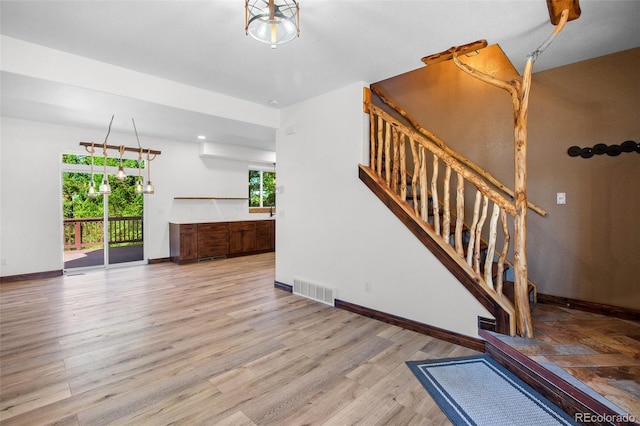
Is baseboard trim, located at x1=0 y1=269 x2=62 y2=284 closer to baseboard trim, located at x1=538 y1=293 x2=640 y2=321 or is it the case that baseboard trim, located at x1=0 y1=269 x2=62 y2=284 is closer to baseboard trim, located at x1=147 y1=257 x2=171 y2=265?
baseboard trim, located at x1=147 y1=257 x2=171 y2=265

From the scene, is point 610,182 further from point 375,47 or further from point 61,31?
Result: point 61,31

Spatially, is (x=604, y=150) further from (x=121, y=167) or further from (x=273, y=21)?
(x=121, y=167)

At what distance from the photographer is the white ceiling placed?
90.7 inches

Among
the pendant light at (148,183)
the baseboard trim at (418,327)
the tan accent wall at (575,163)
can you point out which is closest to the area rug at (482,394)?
the baseboard trim at (418,327)

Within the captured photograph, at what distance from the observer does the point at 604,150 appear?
3.29 meters

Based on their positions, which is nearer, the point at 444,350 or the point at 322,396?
the point at 322,396

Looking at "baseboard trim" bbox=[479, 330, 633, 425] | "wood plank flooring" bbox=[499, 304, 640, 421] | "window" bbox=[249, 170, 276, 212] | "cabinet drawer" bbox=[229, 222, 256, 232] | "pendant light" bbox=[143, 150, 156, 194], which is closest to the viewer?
"baseboard trim" bbox=[479, 330, 633, 425]

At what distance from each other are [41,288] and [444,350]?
5917 mm

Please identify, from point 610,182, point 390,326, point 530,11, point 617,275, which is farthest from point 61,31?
point 617,275

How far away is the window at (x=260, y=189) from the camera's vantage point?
29.2 ft

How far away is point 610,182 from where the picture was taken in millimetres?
3291

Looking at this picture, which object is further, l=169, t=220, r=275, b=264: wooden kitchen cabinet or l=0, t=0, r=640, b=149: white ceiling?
l=169, t=220, r=275, b=264: wooden kitchen cabinet

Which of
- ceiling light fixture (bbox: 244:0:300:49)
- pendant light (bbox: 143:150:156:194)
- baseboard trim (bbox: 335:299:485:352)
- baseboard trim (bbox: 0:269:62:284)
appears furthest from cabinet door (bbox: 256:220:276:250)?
ceiling light fixture (bbox: 244:0:300:49)

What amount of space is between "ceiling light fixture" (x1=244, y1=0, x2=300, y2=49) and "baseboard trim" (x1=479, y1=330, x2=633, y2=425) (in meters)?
2.93
